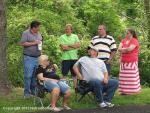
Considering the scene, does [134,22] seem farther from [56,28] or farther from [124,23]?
[56,28]

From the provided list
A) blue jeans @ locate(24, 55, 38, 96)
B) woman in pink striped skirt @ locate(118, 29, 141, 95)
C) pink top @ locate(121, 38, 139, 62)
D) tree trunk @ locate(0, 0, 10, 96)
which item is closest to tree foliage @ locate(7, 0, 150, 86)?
tree trunk @ locate(0, 0, 10, 96)

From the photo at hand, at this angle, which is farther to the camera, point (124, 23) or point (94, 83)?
point (124, 23)

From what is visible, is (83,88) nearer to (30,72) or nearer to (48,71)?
(48,71)

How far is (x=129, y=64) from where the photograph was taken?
40.6ft

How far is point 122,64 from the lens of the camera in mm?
12516

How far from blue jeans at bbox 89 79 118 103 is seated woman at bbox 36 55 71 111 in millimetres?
646

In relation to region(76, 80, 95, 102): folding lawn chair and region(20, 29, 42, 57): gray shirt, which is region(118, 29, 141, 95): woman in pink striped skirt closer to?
region(76, 80, 95, 102): folding lawn chair

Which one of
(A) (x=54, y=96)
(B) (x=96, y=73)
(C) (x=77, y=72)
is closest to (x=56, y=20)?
(C) (x=77, y=72)

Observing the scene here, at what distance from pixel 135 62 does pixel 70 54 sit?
5.72ft

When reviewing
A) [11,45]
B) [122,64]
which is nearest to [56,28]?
[11,45]

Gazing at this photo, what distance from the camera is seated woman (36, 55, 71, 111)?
10.3 metres

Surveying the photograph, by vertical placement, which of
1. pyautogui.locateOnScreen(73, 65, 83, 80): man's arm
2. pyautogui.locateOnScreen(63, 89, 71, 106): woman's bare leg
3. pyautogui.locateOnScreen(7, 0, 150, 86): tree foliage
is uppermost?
pyautogui.locateOnScreen(7, 0, 150, 86): tree foliage

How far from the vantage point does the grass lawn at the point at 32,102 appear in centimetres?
1054

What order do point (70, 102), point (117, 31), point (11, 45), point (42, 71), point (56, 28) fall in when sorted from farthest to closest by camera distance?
point (117, 31)
point (56, 28)
point (11, 45)
point (70, 102)
point (42, 71)
